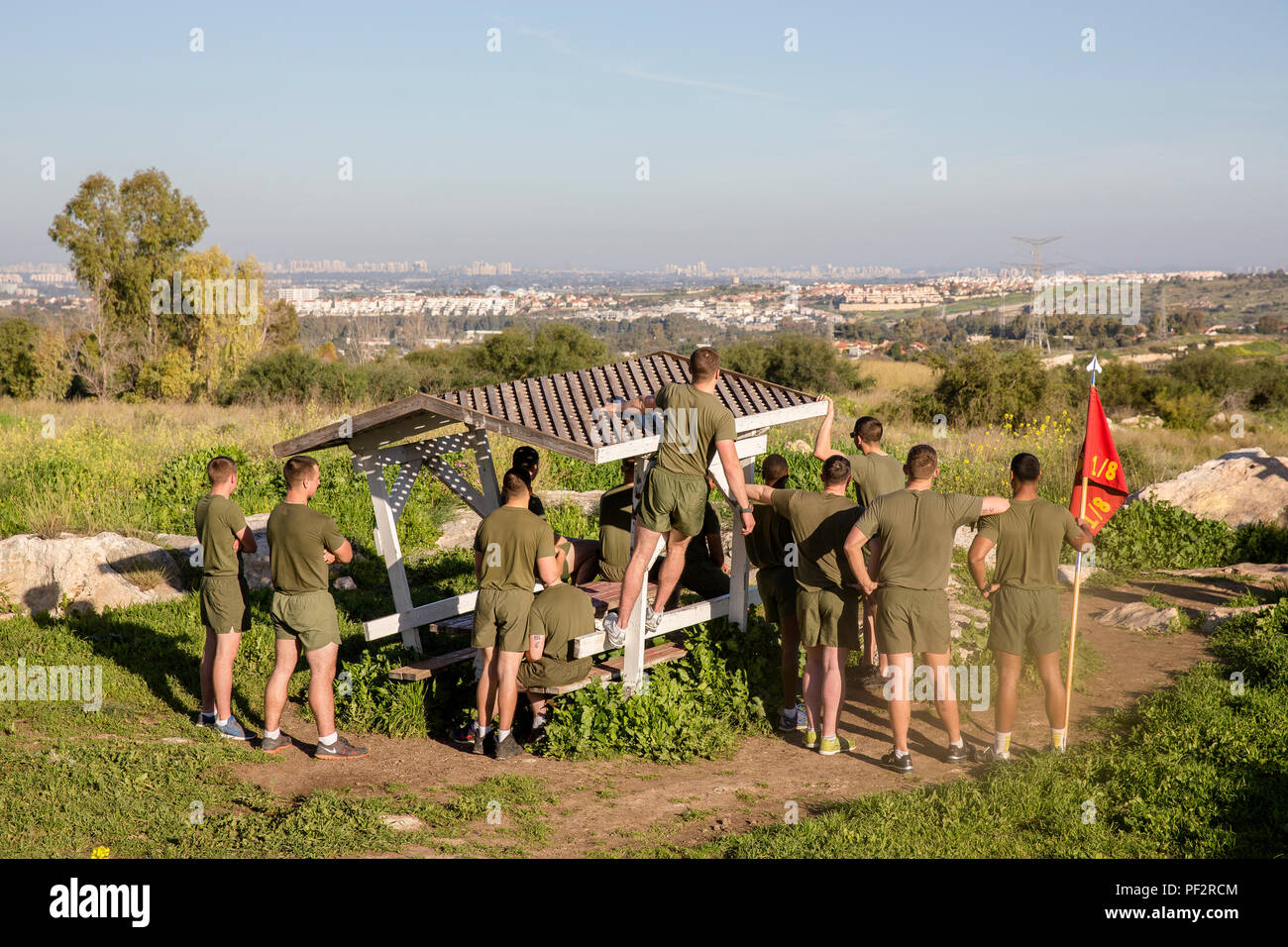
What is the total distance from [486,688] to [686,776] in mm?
1406

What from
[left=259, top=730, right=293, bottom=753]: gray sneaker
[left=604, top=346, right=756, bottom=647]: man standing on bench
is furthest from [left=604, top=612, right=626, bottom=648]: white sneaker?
[left=259, top=730, right=293, bottom=753]: gray sneaker

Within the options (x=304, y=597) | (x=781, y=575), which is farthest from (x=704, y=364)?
(x=304, y=597)

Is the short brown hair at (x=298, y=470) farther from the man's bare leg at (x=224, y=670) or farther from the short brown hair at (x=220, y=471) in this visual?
the man's bare leg at (x=224, y=670)

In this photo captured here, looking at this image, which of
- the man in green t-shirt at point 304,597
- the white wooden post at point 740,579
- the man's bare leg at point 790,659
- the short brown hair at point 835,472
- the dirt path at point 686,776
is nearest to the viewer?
the dirt path at point 686,776

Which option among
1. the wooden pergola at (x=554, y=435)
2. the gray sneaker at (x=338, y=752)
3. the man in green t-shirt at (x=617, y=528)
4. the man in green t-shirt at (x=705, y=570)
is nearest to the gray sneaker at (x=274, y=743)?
the gray sneaker at (x=338, y=752)

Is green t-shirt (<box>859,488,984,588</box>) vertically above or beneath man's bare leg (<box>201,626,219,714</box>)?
above

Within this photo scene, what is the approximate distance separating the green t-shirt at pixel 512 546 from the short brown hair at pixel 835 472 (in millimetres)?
1784

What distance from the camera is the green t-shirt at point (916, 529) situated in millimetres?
6176

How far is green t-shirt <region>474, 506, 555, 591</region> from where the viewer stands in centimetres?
635

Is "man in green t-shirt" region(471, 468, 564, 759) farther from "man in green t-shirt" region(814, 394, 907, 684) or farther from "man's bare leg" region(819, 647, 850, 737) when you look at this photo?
"man in green t-shirt" region(814, 394, 907, 684)

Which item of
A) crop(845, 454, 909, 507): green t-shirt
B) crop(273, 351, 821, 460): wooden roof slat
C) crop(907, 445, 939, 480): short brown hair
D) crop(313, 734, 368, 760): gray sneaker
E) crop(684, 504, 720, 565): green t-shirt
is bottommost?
crop(313, 734, 368, 760): gray sneaker

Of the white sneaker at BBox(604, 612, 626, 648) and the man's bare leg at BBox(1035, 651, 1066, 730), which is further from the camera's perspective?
the white sneaker at BBox(604, 612, 626, 648)

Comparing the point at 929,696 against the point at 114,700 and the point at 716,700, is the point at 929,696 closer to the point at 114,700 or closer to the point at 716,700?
the point at 716,700

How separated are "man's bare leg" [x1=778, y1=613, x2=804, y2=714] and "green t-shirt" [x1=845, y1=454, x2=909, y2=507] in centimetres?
100
